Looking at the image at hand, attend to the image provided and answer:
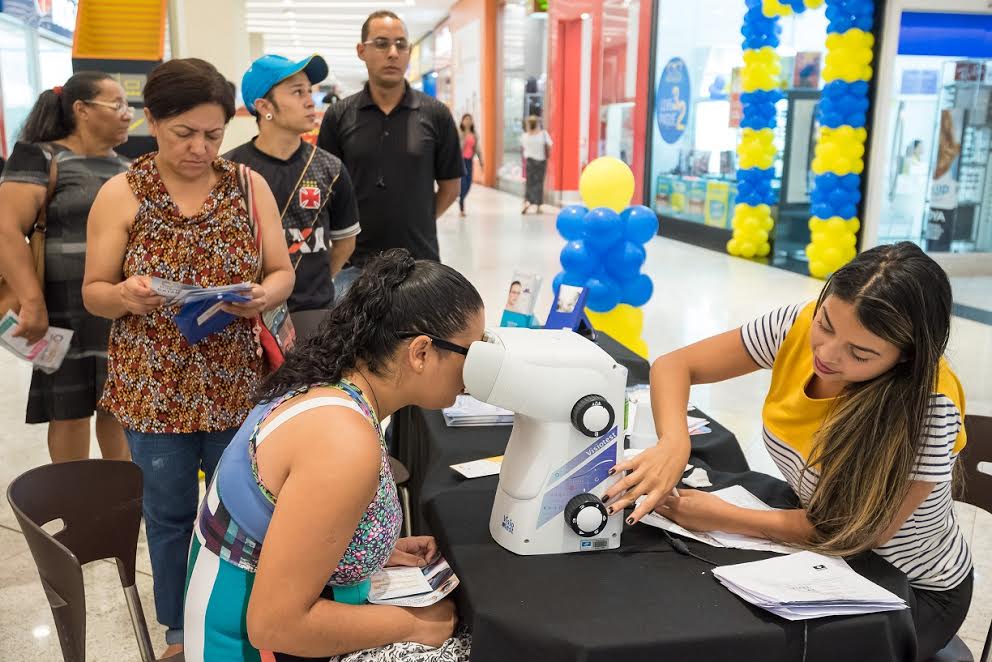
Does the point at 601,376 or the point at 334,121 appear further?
the point at 334,121

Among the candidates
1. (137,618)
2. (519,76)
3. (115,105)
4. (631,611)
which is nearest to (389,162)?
(115,105)

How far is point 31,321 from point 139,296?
950 mm

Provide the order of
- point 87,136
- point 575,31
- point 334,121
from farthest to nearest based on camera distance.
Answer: point 575,31, point 334,121, point 87,136

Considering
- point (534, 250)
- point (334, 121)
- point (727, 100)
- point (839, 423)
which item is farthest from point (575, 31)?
point (839, 423)

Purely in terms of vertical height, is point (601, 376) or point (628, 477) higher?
point (601, 376)

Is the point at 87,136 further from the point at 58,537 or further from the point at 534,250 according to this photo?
the point at 534,250

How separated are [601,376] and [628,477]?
19 centimetres

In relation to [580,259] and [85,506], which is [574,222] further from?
[85,506]

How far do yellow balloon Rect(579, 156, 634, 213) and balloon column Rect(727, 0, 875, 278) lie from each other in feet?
9.76

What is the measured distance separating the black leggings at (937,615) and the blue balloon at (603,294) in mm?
2864

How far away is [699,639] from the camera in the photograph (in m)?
1.10

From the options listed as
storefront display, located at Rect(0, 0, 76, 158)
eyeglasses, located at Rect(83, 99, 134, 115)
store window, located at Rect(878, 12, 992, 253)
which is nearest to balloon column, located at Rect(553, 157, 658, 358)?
eyeglasses, located at Rect(83, 99, 134, 115)

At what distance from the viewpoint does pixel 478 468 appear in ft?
5.42

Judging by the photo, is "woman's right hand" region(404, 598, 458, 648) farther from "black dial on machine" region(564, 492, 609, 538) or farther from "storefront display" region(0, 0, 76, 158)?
"storefront display" region(0, 0, 76, 158)
